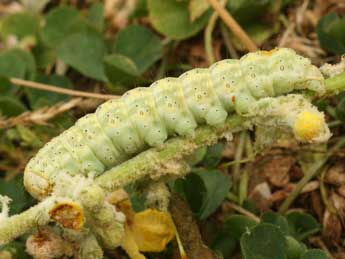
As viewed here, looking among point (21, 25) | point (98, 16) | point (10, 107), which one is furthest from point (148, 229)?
point (21, 25)

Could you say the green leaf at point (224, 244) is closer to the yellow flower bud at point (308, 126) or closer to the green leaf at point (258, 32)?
the yellow flower bud at point (308, 126)

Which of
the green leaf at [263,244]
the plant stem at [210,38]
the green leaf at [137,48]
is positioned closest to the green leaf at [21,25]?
the green leaf at [137,48]

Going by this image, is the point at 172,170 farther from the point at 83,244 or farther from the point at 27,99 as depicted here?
the point at 27,99

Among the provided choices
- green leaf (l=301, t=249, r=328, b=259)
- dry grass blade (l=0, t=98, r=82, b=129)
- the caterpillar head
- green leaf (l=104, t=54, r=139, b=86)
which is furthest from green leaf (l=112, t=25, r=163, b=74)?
green leaf (l=301, t=249, r=328, b=259)

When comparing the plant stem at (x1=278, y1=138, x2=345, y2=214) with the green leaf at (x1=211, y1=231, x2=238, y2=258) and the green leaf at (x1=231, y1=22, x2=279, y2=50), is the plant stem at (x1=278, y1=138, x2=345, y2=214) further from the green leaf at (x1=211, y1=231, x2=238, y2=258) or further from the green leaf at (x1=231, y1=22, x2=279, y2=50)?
the green leaf at (x1=231, y1=22, x2=279, y2=50)

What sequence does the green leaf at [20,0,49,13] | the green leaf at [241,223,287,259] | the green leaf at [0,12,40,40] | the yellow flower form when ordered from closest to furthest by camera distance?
the green leaf at [241,223,287,259] < the yellow flower < the green leaf at [0,12,40,40] < the green leaf at [20,0,49,13]

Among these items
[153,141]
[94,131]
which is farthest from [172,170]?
[94,131]
